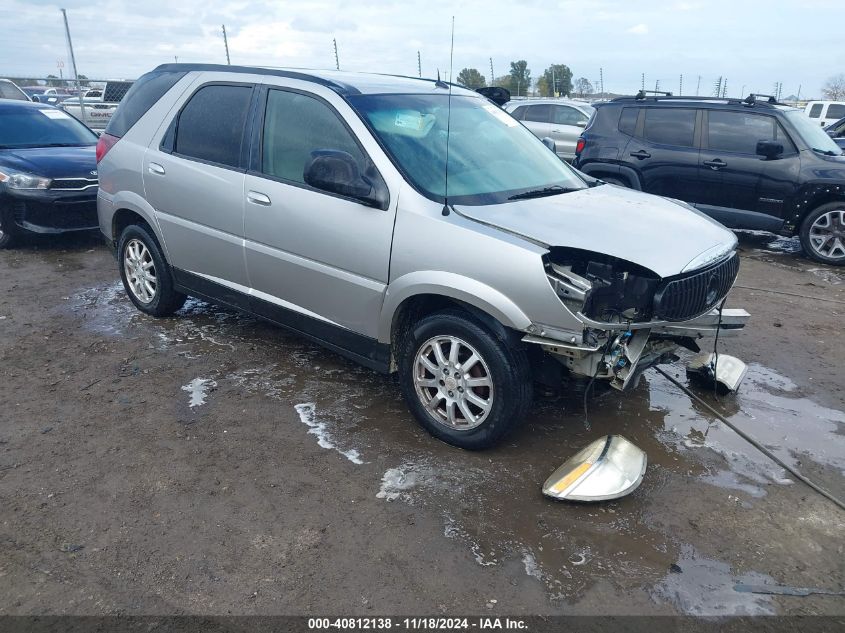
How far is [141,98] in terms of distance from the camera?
533 cm

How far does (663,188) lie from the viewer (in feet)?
28.7

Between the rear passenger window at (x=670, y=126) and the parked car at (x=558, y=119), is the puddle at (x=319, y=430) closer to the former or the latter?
the rear passenger window at (x=670, y=126)

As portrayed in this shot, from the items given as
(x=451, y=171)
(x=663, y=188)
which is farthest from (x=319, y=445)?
(x=663, y=188)

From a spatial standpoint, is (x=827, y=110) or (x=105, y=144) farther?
(x=827, y=110)

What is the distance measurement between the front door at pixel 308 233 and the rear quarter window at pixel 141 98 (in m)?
1.32

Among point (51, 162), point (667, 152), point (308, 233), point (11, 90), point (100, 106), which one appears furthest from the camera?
point (100, 106)

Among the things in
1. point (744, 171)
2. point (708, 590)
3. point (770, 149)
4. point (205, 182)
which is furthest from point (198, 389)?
point (770, 149)

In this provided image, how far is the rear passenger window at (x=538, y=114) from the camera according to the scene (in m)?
14.5

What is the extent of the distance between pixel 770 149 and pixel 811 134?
0.81 metres

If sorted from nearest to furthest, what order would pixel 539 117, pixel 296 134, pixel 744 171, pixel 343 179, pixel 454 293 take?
pixel 454 293 < pixel 343 179 < pixel 296 134 < pixel 744 171 < pixel 539 117

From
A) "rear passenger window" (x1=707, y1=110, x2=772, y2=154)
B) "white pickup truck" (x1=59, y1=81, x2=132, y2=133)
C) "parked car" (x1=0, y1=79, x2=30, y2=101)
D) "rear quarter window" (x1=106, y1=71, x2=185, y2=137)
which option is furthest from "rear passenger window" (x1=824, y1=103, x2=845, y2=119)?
"parked car" (x1=0, y1=79, x2=30, y2=101)

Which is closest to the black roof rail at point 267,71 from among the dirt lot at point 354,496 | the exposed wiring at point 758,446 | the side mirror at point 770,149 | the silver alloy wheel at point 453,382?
the silver alloy wheel at point 453,382

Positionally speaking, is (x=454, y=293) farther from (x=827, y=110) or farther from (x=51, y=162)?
(x=827, y=110)

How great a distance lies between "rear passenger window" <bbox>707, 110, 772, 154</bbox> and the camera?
27.1 feet
